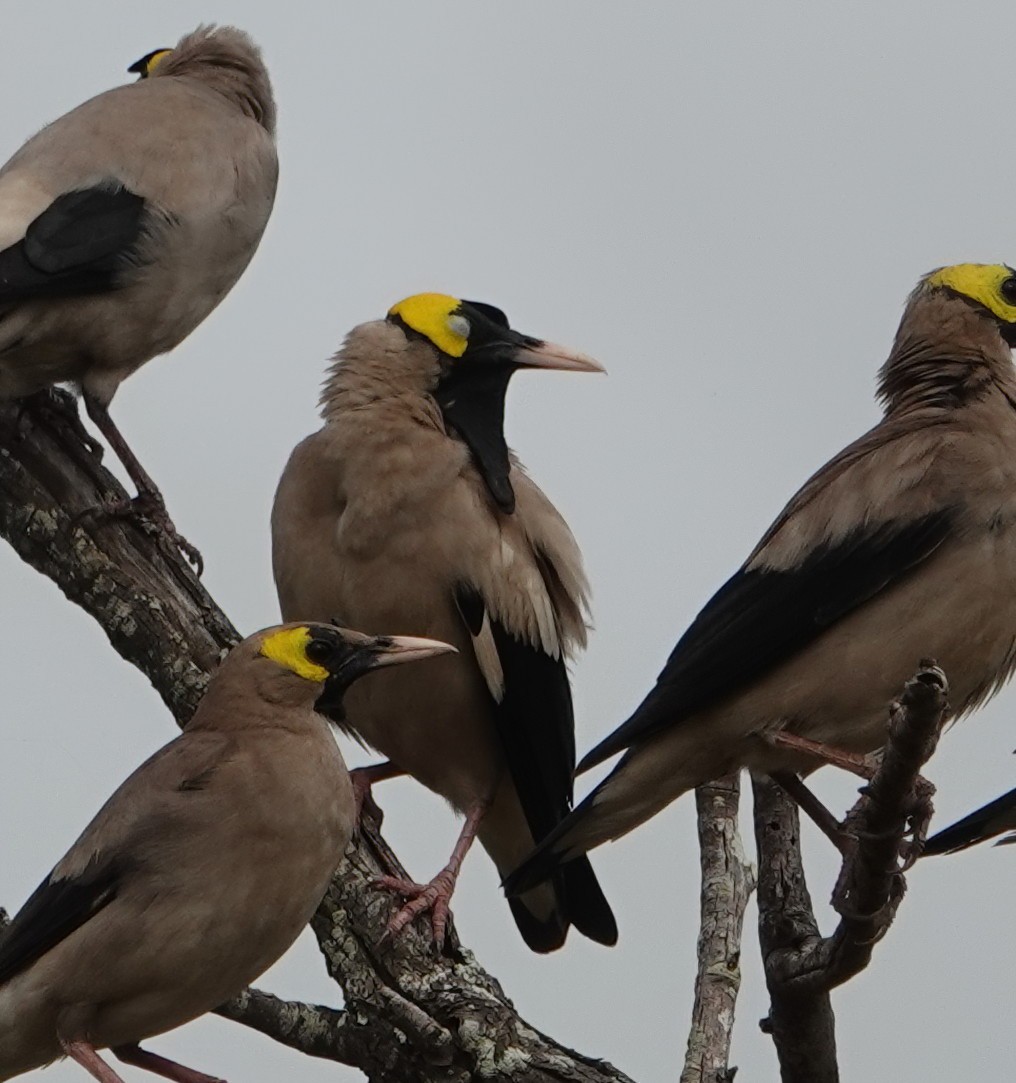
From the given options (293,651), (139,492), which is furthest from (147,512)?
(293,651)

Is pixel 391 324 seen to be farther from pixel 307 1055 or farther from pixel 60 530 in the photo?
pixel 307 1055

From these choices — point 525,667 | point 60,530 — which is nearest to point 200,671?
point 60,530

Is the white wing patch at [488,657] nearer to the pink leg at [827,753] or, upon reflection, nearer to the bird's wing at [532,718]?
the bird's wing at [532,718]

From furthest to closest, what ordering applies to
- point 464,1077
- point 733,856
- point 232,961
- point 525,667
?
point 525,667 < point 733,856 < point 464,1077 < point 232,961

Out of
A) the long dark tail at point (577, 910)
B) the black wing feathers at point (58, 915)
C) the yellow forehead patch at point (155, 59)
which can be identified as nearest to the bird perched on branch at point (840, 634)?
the long dark tail at point (577, 910)

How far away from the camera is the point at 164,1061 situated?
6.14m

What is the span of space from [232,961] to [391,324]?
2.68m

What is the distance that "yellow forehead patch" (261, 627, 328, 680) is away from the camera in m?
6.16

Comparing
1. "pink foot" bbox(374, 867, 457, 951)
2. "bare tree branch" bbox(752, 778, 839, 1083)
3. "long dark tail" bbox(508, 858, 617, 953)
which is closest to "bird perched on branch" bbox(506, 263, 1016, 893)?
"pink foot" bbox(374, 867, 457, 951)

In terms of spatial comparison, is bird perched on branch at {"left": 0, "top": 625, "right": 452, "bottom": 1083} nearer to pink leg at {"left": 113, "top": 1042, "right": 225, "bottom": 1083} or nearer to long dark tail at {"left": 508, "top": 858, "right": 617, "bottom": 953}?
pink leg at {"left": 113, "top": 1042, "right": 225, "bottom": 1083}

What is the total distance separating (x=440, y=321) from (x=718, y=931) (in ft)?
7.58

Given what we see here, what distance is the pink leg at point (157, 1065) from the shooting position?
6086 millimetres

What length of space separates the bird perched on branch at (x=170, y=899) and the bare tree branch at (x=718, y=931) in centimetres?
113

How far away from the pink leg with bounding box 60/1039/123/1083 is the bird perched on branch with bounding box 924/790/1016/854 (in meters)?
2.23
